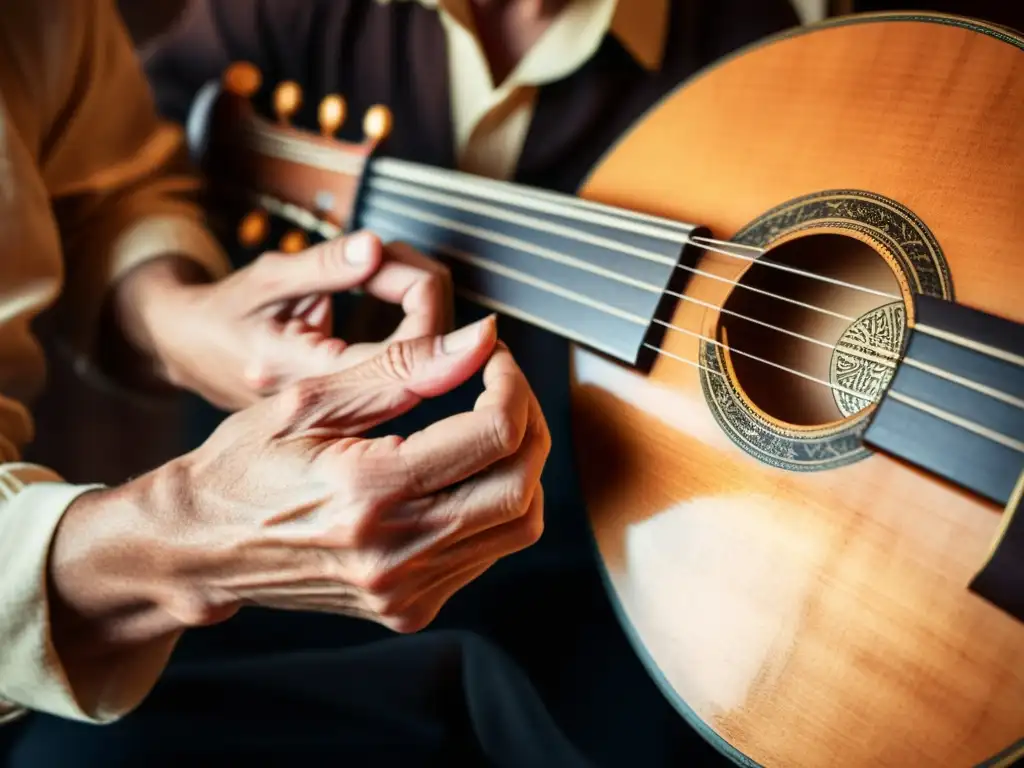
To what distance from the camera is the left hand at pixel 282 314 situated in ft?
2.07

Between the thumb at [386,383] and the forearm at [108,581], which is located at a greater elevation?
the thumb at [386,383]

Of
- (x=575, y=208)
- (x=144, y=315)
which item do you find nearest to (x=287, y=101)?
(x=144, y=315)

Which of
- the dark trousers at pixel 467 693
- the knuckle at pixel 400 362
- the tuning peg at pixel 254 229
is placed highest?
the knuckle at pixel 400 362

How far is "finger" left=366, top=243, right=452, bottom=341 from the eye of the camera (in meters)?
0.62

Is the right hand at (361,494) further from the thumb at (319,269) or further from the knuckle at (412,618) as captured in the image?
the thumb at (319,269)

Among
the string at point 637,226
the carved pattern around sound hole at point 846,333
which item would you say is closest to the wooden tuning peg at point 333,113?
the string at point 637,226

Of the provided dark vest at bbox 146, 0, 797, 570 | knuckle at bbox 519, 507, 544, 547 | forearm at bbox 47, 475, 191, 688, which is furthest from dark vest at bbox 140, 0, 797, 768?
forearm at bbox 47, 475, 191, 688

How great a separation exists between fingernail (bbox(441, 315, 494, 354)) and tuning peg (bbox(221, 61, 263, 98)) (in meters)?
0.50

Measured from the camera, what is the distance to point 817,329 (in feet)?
1.98

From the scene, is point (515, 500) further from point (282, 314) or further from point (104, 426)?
point (104, 426)

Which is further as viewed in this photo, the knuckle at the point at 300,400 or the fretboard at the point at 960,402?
the knuckle at the point at 300,400

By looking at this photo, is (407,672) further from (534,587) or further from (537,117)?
(537,117)

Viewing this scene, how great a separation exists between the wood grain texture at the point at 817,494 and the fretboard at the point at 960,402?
16 mm

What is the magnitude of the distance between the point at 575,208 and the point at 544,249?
0.04m
